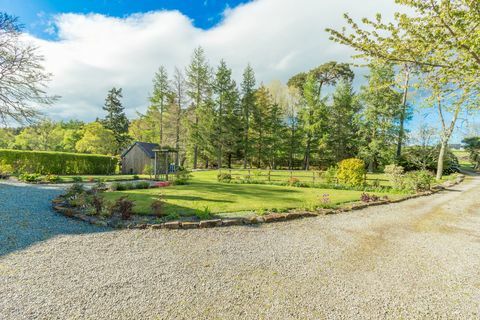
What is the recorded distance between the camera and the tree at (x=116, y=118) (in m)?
40.1

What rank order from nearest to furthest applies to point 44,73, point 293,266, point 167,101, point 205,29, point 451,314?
point 451,314 → point 293,266 → point 44,73 → point 205,29 → point 167,101

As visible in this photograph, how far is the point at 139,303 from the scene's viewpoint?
299cm

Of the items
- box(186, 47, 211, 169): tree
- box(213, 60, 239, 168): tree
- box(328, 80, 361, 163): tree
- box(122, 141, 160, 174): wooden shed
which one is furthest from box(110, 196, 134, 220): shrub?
box(328, 80, 361, 163): tree

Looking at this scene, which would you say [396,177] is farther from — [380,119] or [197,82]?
[197,82]

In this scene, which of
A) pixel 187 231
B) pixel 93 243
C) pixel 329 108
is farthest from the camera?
pixel 329 108

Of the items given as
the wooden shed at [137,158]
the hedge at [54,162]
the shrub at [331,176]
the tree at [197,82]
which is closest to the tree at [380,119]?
the shrub at [331,176]

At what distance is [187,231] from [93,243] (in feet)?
6.92

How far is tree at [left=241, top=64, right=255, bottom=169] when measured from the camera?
3186cm

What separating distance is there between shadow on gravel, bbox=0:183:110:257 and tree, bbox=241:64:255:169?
81.9ft

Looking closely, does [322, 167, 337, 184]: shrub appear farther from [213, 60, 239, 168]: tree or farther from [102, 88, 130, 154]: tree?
[102, 88, 130, 154]: tree

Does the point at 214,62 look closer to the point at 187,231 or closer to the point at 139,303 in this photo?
the point at 187,231

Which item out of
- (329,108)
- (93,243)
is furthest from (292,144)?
(93,243)

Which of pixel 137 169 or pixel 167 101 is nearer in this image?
pixel 137 169

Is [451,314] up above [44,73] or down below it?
below
